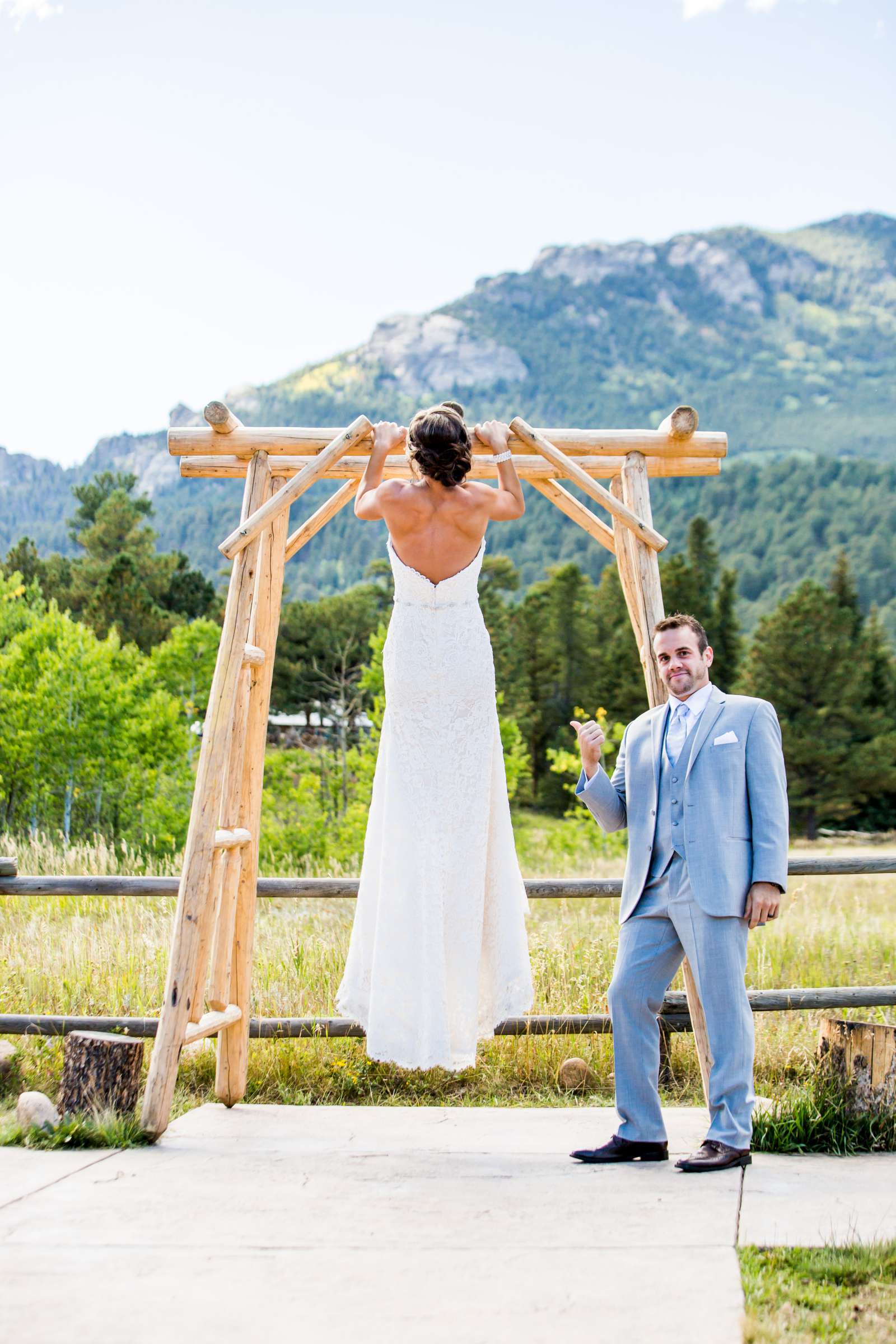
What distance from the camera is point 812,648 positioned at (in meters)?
36.3

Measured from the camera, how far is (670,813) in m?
4.39

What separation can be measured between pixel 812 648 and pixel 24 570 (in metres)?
24.1

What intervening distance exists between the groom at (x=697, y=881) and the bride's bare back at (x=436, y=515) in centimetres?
81

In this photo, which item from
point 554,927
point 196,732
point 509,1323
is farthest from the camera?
point 196,732

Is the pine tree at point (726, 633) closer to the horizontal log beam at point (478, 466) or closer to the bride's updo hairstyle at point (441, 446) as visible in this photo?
the horizontal log beam at point (478, 466)

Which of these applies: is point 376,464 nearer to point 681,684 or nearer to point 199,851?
point 681,684

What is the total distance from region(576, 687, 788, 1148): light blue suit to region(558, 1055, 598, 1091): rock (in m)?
1.37

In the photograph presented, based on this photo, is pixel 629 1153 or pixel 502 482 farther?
pixel 502 482

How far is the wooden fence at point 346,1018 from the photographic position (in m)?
5.61

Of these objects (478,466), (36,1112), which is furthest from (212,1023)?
(478,466)

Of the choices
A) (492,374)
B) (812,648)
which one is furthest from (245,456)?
(492,374)

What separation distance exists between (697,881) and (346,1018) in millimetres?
2256

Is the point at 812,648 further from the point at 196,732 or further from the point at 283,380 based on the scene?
the point at 283,380

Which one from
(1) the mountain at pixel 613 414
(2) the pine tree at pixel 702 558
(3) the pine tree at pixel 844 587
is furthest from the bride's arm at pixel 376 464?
(1) the mountain at pixel 613 414
